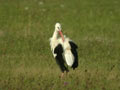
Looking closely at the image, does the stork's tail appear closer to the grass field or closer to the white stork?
the white stork

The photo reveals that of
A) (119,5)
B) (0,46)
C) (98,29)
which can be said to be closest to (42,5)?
(119,5)

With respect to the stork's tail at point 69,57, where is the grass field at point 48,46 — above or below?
below

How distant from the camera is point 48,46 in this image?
14.9 meters

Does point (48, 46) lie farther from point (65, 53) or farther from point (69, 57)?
point (69, 57)

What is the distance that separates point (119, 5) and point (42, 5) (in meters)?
4.43

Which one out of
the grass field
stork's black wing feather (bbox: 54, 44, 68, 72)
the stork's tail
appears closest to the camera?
the grass field

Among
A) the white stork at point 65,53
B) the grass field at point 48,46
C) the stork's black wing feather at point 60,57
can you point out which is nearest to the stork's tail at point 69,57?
the white stork at point 65,53

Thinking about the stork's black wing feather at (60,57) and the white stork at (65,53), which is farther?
the stork's black wing feather at (60,57)

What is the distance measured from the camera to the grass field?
9406mm

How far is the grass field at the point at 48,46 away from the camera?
941cm

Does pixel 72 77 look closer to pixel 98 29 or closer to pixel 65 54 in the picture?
pixel 65 54

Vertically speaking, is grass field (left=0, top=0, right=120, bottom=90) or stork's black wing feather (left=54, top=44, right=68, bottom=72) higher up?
stork's black wing feather (left=54, top=44, right=68, bottom=72)

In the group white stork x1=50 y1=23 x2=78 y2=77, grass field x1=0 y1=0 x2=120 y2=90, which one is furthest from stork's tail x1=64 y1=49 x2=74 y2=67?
grass field x1=0 y1=0 x2=120 y2=90

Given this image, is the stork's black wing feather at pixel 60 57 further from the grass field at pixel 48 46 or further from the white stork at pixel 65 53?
the grass field at pixel 48 46
